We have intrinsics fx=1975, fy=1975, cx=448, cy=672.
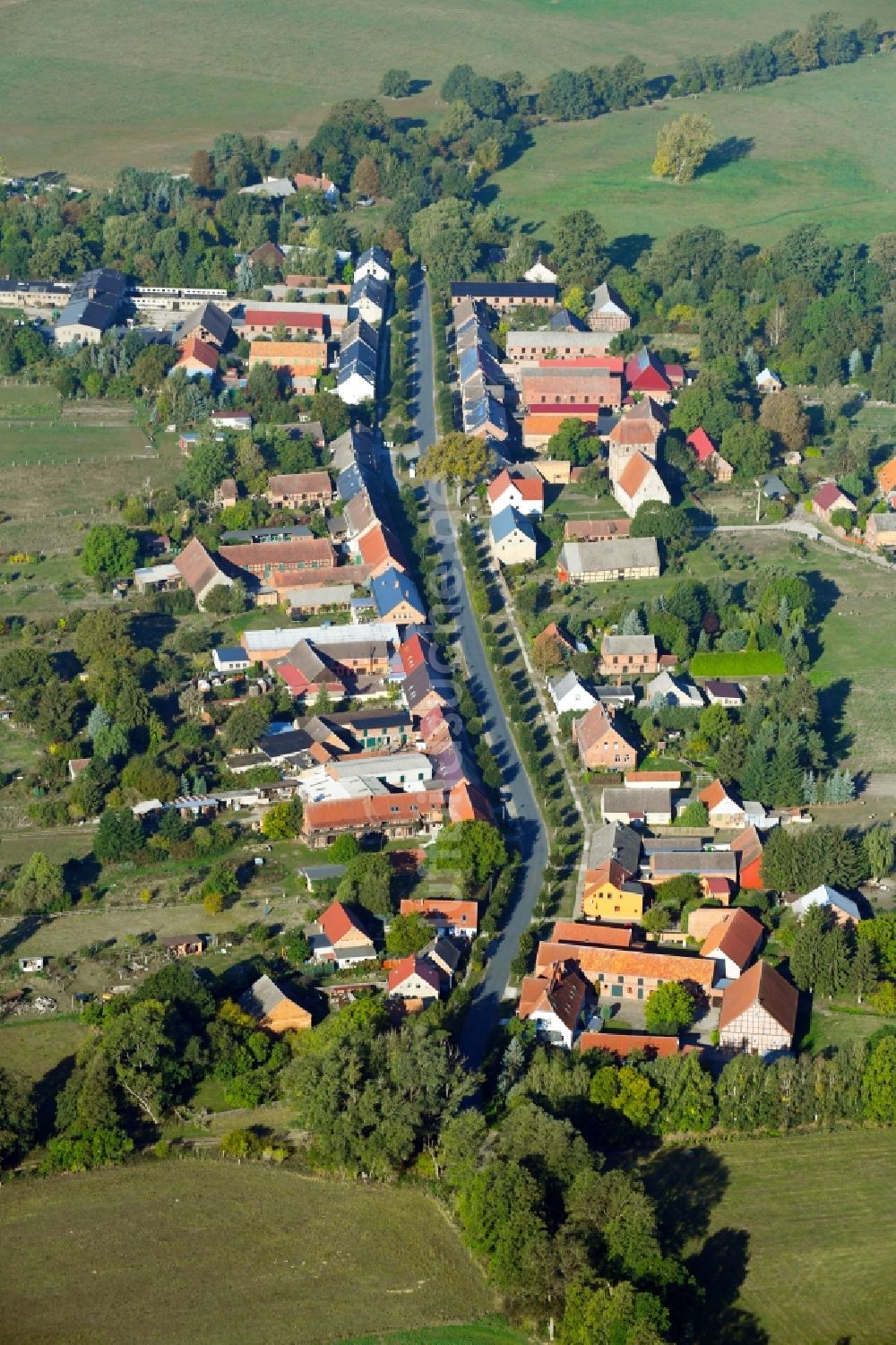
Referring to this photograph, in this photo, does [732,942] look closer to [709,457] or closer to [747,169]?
[709,457]

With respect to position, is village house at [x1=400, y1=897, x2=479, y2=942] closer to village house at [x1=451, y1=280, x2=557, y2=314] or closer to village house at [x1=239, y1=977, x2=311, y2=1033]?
village house at [x1=239, y1=977, x2=311, y2=1033]

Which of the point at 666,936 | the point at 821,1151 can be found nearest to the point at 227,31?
the point at 666,936

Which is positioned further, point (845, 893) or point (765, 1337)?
point (845, 893)

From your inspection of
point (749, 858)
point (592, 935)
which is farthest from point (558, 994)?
point (749, 858)

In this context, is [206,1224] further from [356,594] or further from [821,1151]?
[356,594]

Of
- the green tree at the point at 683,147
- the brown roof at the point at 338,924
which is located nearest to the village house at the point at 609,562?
the brown roof at the point at 338,924

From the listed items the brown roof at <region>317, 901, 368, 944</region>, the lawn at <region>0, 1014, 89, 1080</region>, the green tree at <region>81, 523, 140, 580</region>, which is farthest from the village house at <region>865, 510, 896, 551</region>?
the lawn at <region>0, 1014, 89, 1080</region>
